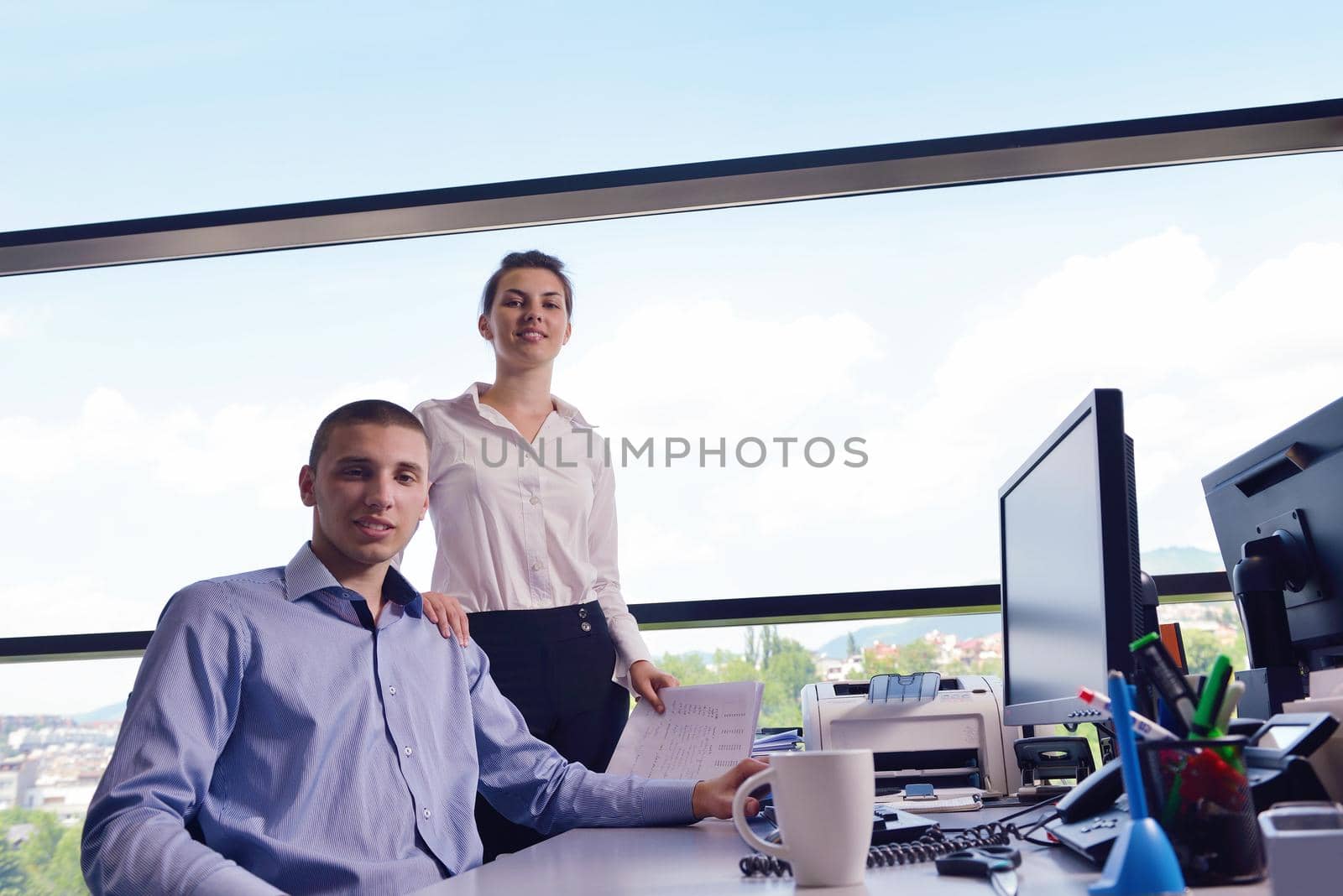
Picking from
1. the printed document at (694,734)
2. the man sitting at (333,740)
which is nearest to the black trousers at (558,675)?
the printed document at (694,734)

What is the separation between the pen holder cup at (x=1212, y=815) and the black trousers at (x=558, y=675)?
54.4 inches

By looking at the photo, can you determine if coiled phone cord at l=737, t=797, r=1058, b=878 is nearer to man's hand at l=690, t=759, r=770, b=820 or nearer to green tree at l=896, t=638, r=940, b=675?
man's hand at l=690, t=759, r=770, b=820

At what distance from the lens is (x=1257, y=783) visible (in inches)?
29.0

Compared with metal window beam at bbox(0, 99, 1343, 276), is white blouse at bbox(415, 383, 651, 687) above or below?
below

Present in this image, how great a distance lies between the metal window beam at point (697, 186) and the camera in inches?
100.0

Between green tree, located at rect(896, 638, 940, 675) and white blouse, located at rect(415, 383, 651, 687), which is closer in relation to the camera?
white blouse, located at rect(415, 383, 651, 687)

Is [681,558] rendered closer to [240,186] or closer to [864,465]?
[864,465]

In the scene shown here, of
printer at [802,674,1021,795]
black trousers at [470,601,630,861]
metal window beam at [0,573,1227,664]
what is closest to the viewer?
printer at [802,674,1021,795]

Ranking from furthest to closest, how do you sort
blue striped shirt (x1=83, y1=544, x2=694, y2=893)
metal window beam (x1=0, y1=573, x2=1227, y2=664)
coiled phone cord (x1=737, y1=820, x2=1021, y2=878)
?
metal window beam (x1=0, y1=573, x2=1227, y2=664)
blue striped shirt (x1=83, y1=544, x2=694, y2=893)
coiled phone cord (x1=737, y1=820, x2=1021, y2=878)

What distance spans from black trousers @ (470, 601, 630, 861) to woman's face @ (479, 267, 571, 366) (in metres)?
0.54

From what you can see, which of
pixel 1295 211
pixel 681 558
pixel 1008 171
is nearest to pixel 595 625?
→ pixel 681 558

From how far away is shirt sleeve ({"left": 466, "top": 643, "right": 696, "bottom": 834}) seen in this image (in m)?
1.33

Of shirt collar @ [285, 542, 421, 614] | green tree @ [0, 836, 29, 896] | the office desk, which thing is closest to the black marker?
the office desk

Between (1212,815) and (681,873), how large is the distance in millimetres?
459
